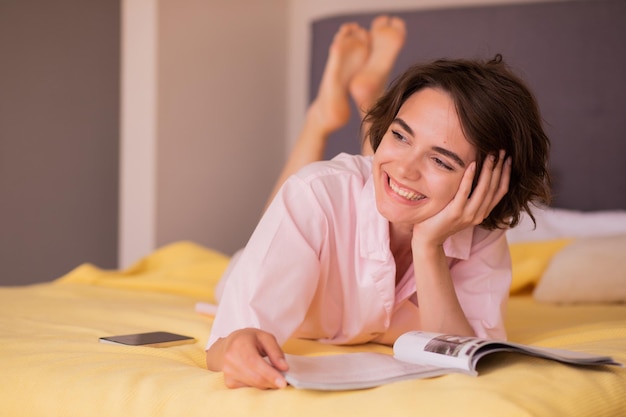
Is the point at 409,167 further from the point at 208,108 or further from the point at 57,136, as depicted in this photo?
the point at 57,136

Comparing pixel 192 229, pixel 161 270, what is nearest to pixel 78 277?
pixel 161 270

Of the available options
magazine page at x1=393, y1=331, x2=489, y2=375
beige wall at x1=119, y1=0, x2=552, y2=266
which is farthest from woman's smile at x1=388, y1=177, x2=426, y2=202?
beige wall at x1=119, y1=0, x2=552, y2=266

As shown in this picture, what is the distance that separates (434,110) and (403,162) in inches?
4.6

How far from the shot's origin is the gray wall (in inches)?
177

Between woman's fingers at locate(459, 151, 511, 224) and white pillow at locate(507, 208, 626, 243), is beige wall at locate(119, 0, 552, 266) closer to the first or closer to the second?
white pillow at locate(507, 208, 626, 243)

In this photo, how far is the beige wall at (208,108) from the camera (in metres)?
4.20

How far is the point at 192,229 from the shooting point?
4.40 m

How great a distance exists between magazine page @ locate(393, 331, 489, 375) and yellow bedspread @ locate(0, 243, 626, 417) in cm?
4

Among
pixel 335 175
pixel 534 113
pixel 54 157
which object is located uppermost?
pixel 534 113

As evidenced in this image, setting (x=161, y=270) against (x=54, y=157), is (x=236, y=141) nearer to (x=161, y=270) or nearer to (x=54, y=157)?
(x=54, y=157)

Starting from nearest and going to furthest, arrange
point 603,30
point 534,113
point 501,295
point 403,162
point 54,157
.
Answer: point 403,162 < point 534,113 < point 501,295 < point 603,30 < point 54,157

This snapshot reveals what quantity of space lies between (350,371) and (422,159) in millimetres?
446

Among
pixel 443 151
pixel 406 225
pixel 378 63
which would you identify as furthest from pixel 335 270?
pixel 378 63

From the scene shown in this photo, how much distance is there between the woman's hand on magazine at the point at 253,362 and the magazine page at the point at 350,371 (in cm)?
2
